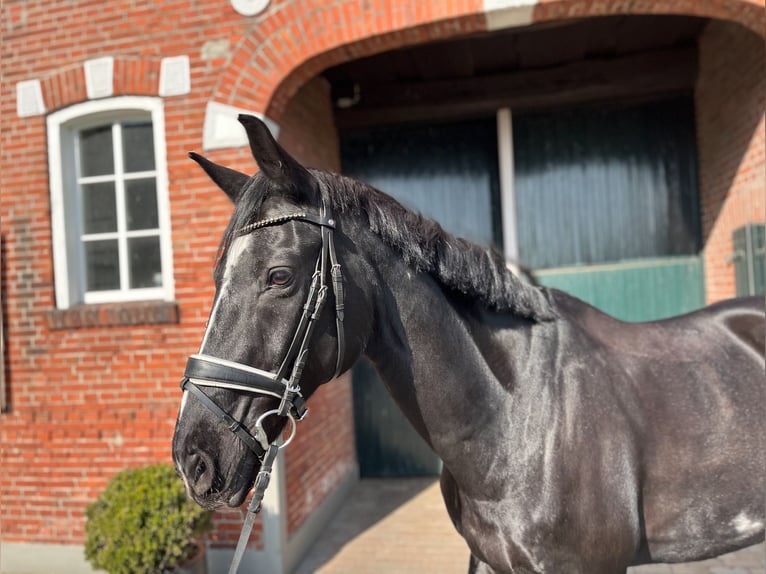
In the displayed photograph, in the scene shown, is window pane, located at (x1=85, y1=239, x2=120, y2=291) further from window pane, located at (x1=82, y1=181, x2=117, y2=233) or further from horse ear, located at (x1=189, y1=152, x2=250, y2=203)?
horse ear, located at (x1=189, y1=152, x2=250, y2=203)

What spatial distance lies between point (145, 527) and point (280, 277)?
8.76 ft

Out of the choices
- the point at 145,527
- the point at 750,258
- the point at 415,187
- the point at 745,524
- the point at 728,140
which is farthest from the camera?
the point at 415,187

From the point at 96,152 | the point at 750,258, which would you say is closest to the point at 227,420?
the point at 96,152

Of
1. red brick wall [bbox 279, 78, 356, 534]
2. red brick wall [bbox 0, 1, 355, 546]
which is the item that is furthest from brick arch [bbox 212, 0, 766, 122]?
red brick wall [bbox 279, 78, 356, 534]

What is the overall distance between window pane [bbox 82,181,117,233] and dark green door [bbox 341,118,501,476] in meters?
2.50

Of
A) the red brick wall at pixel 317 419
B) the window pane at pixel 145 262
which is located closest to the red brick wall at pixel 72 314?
the window pane at pixel 145 262

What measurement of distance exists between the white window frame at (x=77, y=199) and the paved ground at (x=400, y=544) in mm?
2475

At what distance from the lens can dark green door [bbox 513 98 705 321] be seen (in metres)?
5.06

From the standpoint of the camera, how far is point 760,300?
2229 mm

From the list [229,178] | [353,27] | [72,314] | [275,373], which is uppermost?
[353,27]

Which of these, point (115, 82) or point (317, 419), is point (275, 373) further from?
point (115, 82)

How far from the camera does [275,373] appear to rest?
52.3 inches

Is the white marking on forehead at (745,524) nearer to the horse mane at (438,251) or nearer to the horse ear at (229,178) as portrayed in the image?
the horse mane at (438,251)

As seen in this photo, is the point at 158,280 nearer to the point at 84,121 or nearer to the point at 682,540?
the point at 84,121
